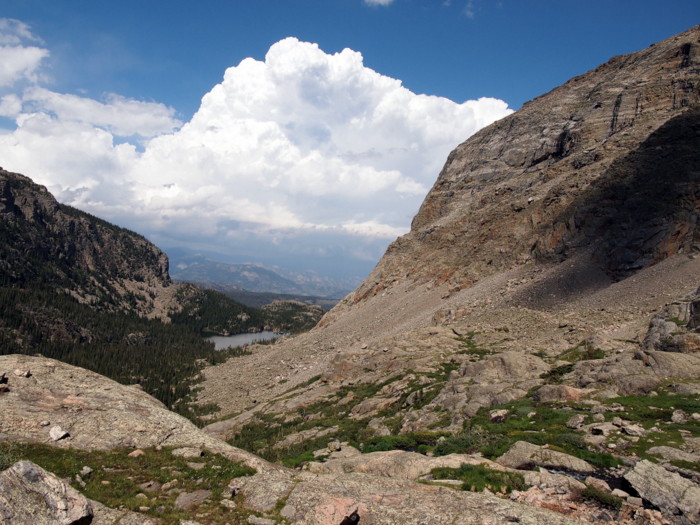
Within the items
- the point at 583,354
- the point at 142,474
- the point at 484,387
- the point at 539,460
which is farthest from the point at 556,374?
the point at 142,474

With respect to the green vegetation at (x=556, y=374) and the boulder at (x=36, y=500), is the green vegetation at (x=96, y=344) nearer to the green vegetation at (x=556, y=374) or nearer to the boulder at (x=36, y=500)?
the green vegetation at (x=556, y=374)

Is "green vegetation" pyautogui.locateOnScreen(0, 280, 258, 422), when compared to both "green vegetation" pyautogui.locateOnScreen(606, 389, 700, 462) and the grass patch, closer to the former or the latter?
the grass patch

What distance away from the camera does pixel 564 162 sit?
293ft

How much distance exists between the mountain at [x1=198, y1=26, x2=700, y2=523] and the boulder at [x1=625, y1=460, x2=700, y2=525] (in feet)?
0.40

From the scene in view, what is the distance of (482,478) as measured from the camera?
14.2 m

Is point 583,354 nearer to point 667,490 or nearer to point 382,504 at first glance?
point 667,490

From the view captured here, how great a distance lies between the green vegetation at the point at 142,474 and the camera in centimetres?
1093

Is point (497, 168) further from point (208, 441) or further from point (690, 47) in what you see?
point (208, 441)

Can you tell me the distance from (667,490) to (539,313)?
3807 centimetres

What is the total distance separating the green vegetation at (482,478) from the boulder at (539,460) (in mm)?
1491

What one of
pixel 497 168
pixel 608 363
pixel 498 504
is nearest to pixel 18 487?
pixel 498 504

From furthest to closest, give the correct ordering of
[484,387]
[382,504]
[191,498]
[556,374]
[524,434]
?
[556,374] < [484,387] < [524,434] < [191,498] < [382,504]

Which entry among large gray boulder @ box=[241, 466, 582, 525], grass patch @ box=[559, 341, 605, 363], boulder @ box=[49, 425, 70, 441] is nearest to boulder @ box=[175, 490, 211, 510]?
large gray boulder @ box=[241, 466, 582, 525]

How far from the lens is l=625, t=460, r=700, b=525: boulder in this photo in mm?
11234
